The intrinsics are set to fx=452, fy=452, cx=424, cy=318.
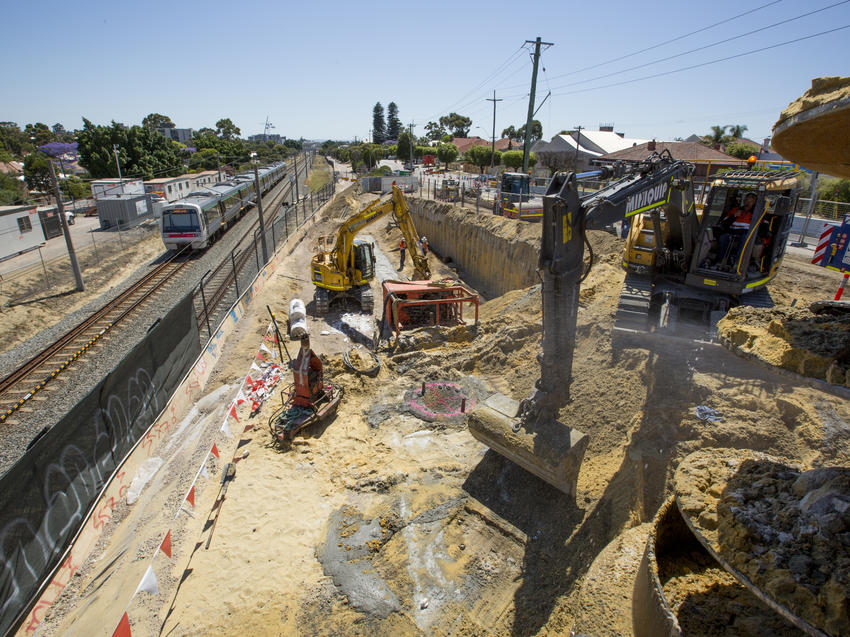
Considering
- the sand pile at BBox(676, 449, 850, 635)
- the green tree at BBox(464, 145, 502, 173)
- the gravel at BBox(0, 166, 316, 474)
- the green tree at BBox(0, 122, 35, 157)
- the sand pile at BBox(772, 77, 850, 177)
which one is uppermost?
the green tree at BBox(0, 122, 35, 157)

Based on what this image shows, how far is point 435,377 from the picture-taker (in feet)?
37.2

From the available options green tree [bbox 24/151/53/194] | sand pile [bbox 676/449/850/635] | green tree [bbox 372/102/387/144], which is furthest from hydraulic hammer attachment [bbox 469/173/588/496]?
green tree [bbox 372/102/387/144]

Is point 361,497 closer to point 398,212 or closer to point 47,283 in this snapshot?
point 398,212

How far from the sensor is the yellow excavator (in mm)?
16562

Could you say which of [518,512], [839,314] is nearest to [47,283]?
[518,512]

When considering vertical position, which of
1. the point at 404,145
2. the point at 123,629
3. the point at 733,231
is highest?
the point at 404,145

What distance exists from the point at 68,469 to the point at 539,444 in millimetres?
6959

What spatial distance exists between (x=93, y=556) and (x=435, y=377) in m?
7.27

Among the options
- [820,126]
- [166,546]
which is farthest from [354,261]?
[820,126]

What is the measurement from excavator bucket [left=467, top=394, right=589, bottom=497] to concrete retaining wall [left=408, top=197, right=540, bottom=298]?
1179cm

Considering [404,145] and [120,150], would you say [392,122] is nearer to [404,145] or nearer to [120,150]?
[404,145]

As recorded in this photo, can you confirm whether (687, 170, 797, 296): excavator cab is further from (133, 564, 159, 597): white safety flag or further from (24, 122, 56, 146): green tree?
(24, 122, 56, 146): green tree

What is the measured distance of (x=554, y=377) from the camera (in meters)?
6.34

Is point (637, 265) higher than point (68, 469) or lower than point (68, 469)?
higher
